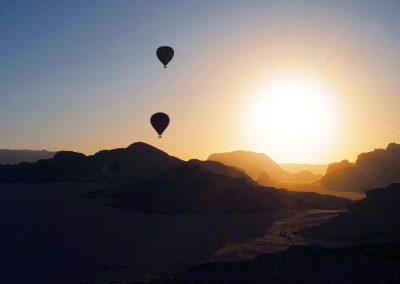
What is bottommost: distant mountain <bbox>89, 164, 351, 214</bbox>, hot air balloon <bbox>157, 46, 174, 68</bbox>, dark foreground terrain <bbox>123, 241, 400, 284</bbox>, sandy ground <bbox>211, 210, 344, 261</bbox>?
dark foreground terrain <bbox>123, 241, 400, 284</bbox>

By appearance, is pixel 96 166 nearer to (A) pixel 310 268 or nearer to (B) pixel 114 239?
(B) pixel 114 239

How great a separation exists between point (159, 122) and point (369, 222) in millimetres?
25792

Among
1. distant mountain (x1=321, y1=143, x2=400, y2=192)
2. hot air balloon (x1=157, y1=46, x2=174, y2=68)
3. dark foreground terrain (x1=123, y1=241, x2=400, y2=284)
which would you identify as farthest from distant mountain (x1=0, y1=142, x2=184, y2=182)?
dark foreground terrain (x1=123, y1=241, x2=400, y2=284)

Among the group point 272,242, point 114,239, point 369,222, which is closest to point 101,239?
point 114,239

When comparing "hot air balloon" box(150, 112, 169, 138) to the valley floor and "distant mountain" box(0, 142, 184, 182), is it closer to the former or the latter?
the valley floor

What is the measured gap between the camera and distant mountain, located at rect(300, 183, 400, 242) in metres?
35.2

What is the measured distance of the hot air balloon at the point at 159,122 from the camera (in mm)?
54094

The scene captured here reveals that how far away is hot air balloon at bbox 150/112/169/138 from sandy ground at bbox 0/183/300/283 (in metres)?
10.0

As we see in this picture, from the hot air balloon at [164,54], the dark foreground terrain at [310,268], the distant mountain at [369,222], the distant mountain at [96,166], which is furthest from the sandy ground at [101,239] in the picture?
the distant mountain at [96,166]

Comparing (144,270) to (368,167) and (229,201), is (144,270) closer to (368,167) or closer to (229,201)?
(229,201)

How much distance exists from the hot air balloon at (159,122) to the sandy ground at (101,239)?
10.0m

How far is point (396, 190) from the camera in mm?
40656

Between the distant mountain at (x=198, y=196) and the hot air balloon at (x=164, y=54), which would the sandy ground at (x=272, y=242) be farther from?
the hot air balloon at (x=164, y=54)

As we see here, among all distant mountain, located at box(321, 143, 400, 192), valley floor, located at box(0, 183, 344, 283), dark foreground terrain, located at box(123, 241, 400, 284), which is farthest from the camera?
distant mountain, located at box(321, 143, 400, 192)
